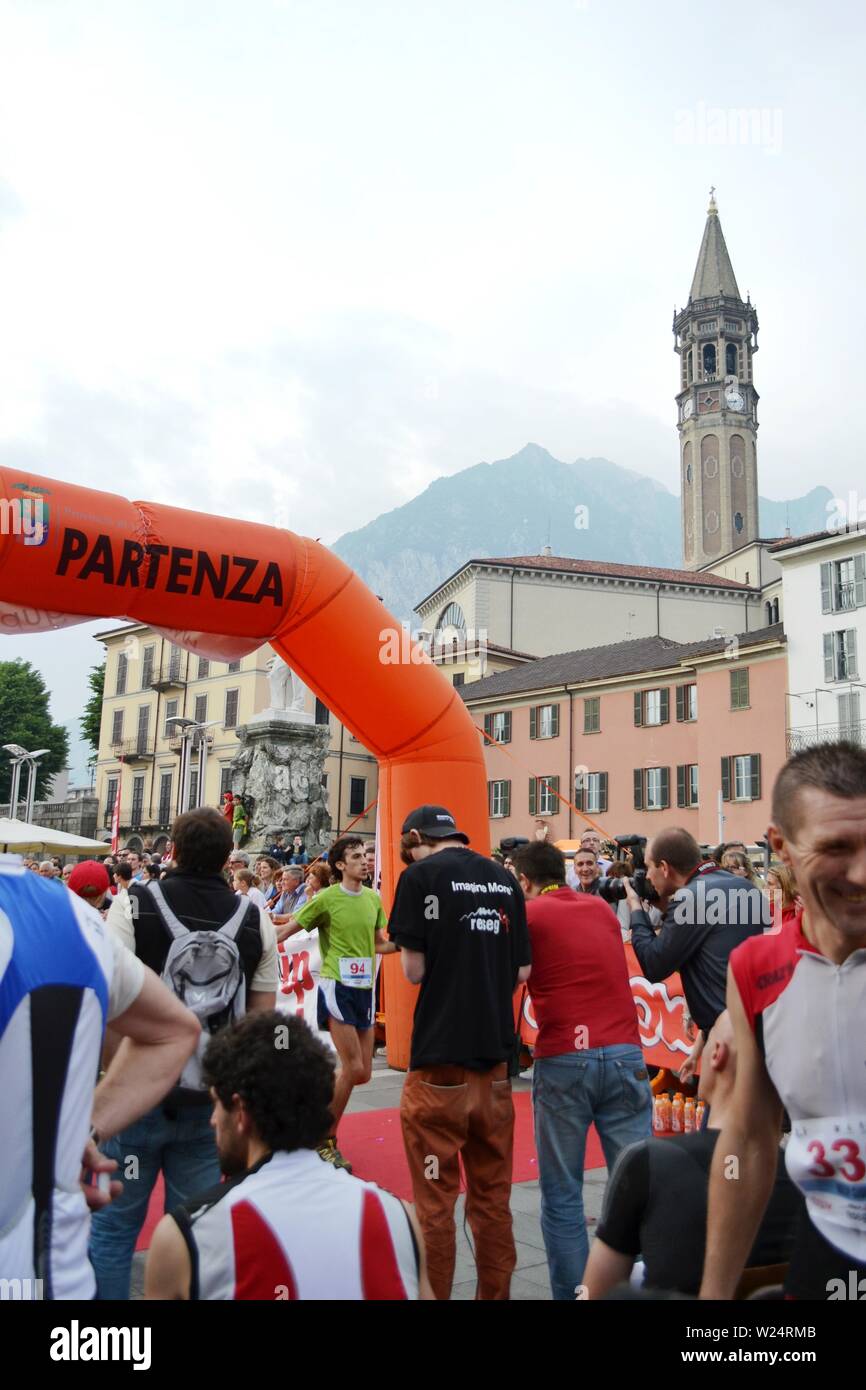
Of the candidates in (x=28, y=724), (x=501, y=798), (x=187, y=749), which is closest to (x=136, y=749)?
(x=28, y=724)

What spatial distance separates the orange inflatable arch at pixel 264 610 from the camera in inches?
292

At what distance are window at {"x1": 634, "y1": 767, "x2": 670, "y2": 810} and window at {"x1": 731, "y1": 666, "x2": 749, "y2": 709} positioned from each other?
12.7ft

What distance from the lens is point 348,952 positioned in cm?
667

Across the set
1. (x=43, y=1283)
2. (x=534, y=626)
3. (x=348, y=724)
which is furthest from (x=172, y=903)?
(x=534, y=626)

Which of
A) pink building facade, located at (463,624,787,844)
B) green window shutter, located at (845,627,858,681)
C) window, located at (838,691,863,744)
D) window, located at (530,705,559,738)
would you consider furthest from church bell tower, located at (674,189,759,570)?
window, located at (838,691,863,744)

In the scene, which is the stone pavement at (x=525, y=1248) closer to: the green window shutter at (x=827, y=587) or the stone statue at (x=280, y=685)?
the stone statue at (x=280, y=685)

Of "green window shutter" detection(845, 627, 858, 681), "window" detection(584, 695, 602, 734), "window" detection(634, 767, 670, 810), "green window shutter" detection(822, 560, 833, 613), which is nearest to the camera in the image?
"green window shutter" detection(845, 627, 858, 681)

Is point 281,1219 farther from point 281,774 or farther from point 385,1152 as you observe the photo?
point 281,774

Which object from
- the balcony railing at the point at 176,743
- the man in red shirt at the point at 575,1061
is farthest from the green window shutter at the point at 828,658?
the man in red shirt at the point at 575,1061

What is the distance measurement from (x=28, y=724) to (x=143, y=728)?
877cm

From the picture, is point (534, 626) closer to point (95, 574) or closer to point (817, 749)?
point (95, 574)

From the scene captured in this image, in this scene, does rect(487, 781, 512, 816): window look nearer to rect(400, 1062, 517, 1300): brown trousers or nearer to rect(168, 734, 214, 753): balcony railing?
rect(168, 734, 214, 753): balcony railing

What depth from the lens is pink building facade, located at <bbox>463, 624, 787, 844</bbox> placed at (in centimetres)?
3712

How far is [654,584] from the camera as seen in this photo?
5681 centimetres
